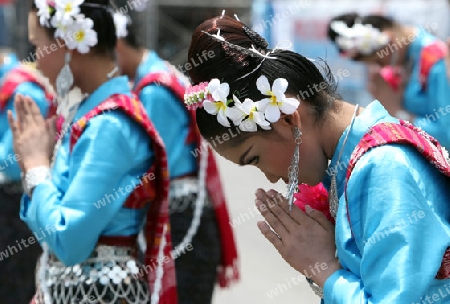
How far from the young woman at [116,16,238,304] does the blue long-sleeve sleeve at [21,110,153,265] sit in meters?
0.68

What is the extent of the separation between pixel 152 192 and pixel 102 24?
57 cm

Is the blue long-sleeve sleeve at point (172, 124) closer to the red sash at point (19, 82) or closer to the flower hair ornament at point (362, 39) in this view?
the red sash at point (19, 82)

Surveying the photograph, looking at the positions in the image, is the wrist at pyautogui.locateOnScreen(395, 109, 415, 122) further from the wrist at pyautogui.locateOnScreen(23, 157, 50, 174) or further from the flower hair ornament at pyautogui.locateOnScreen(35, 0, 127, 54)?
the wrist at pyautogui.locateOnScreen(23, 157, 50, 174)

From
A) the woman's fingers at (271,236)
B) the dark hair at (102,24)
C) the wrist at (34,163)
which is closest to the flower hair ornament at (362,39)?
the dark hair at (102,24)

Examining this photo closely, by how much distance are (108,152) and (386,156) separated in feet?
3.11

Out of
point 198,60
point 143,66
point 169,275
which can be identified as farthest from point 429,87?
point 198,60

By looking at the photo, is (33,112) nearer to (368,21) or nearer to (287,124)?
(287,124)

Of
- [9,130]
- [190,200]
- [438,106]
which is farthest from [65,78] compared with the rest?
[438,106]

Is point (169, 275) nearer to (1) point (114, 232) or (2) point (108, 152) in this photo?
(1) point (114, 232)

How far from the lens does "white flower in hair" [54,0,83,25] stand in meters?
2.50

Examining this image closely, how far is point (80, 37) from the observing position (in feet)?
8.05

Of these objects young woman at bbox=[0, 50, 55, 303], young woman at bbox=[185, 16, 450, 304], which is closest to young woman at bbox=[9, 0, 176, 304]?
young woman at bbox=[185, 16, 450, 304]

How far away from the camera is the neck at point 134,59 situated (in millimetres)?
3328

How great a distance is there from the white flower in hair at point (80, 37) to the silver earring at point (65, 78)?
0.05 metres
